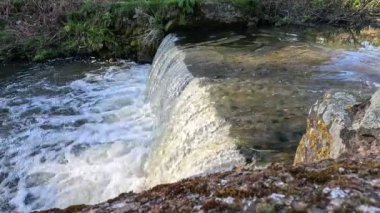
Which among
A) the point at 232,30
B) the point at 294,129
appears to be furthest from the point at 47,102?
the point at 294,129

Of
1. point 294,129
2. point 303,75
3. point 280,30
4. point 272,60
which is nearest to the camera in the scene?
point 294,129

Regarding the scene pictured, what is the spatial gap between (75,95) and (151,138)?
347 cm

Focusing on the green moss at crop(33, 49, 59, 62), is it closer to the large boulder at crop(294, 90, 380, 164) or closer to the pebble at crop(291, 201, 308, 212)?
the large boulder at crop(294, 90, 380, 164)

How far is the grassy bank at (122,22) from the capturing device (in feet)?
38.7

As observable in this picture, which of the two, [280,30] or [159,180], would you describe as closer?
[159,180]

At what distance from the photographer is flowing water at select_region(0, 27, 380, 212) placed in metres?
4.32

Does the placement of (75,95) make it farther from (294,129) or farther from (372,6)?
(372,6)

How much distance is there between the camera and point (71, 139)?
22.7ft

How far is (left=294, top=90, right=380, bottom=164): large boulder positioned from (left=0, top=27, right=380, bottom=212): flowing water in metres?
0.52

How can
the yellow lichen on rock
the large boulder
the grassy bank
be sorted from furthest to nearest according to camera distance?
1. the grassy bank
2. the yellow lichen on rock
3. the large boulder

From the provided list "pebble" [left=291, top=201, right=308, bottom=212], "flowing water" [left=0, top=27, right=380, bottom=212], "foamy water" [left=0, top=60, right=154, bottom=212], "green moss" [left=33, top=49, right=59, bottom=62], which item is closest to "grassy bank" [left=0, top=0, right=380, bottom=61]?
"green moss" [left=33, top=49, right=59, bottom=62]

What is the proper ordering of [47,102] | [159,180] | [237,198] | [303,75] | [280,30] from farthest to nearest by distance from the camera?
[280,30] < [47,102] < [303,75] < [159,180] < [237,198]

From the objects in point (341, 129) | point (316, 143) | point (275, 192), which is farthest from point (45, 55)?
point (275, 192)

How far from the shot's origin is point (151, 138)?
639cm
